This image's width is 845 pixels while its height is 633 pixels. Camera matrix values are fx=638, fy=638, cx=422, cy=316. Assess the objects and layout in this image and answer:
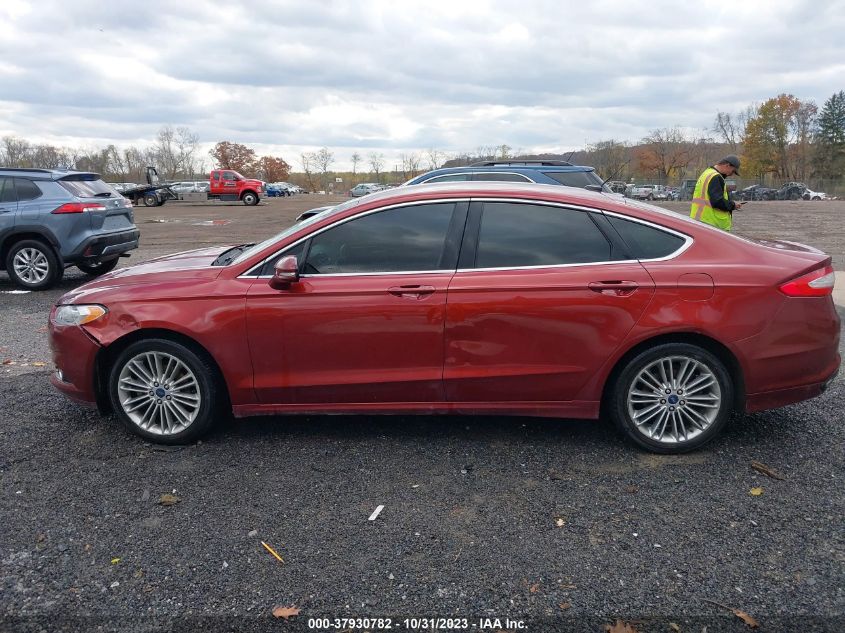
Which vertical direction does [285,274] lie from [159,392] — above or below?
above

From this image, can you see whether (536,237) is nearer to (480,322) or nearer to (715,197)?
(480,322)

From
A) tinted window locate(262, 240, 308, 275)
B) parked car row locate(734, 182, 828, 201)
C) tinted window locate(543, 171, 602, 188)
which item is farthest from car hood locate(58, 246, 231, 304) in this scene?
parked car row locate(734, 182, 828, 201)

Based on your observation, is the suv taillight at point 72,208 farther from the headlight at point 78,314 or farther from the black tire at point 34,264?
the headlight at point 78,314

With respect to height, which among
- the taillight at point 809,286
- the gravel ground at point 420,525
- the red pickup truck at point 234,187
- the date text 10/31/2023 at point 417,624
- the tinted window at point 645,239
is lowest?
the date text 10/31/2023 at point 417,624

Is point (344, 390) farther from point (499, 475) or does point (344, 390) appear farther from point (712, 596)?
point (712, 596)

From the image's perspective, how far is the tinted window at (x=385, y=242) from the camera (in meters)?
3.86

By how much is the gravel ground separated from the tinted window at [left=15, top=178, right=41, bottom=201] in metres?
5.95

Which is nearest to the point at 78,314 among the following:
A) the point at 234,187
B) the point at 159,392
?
the point at 159,392

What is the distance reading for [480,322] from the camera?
370 centimetres

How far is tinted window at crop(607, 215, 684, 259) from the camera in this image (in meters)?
3.76

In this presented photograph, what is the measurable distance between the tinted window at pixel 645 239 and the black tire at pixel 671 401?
55 cm

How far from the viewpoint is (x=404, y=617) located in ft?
8.24

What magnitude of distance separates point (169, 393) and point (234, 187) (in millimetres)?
41194

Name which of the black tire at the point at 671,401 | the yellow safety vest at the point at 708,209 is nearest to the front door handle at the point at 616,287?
the black tire at the point at 671,401
